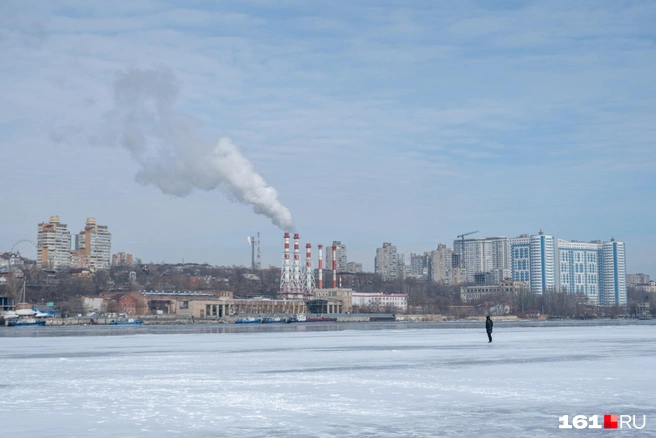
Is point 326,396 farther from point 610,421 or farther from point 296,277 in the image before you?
point 296,277

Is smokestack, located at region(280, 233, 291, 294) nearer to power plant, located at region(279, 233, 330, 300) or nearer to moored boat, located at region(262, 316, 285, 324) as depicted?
power plant, located at region(279, 233, 330, 300)

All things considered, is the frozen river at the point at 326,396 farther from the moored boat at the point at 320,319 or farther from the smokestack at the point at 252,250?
the smokestack at the point at 252,250

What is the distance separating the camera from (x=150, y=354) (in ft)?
88.3

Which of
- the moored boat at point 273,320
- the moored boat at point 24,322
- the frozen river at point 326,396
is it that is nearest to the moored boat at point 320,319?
the moored boat at point 273,320

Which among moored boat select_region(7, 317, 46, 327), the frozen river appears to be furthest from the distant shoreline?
the frozen river

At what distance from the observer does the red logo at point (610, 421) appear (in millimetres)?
10734

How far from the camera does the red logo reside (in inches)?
423

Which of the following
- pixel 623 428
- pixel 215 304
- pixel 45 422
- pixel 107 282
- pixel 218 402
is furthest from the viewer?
pixel 107 282

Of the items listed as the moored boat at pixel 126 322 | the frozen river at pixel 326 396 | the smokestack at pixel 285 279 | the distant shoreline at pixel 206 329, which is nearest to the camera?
the frozen river at pixel 326 396

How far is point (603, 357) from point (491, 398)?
10104 mm

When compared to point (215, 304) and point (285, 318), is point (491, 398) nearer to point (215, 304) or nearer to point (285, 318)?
point (285, 318)

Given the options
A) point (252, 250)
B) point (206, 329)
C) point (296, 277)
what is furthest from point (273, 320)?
point (252, 250)

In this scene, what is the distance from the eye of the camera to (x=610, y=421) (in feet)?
36.0


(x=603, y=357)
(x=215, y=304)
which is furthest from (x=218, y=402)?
(x=215, y=304)
